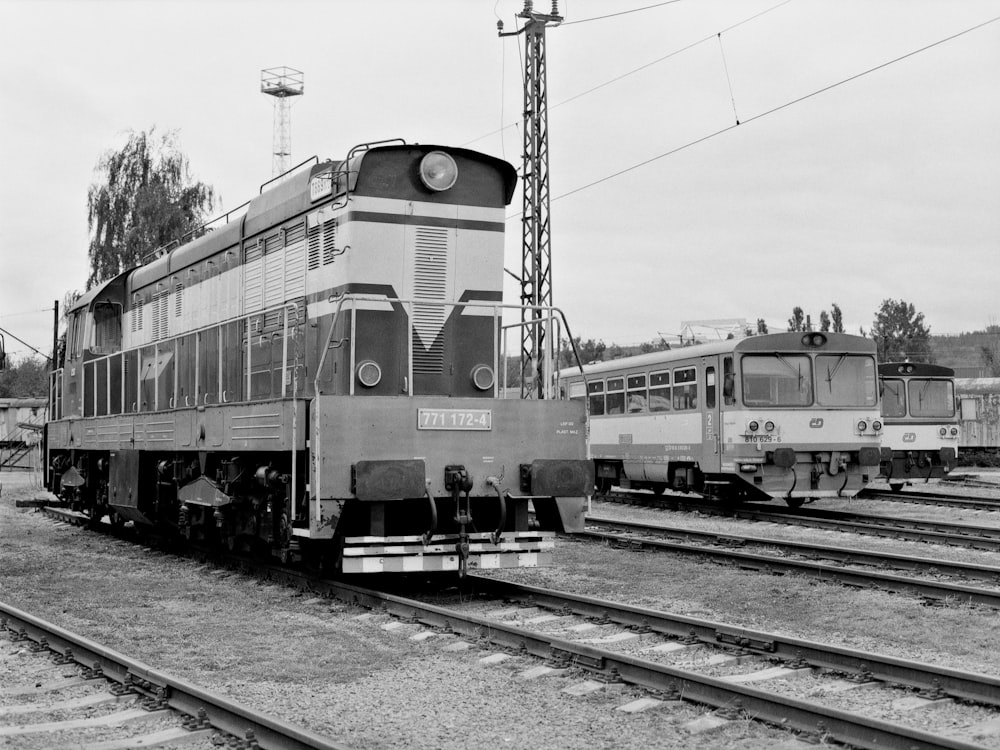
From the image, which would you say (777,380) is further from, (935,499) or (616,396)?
(935,499)

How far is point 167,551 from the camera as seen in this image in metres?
12.7

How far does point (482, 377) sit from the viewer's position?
32.0ft

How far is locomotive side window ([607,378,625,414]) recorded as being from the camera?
20.1 m

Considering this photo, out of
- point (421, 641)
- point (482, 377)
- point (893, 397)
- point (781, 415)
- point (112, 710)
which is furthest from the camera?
point (893, 397)

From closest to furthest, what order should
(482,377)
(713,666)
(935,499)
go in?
(713,666) < (482,377) < (935,499)

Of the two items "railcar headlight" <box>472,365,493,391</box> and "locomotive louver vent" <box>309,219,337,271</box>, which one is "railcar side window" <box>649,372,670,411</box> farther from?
"locomotive louver vent" <box>309,219,337,271</box>

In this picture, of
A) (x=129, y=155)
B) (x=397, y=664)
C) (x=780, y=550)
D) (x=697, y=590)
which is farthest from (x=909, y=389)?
(x=129, y=155)

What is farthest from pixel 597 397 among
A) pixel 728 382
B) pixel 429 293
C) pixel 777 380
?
pixel 429 293

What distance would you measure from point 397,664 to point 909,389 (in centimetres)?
1749

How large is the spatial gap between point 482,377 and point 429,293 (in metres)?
0.89

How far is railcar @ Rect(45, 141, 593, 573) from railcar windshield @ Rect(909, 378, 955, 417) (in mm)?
13993

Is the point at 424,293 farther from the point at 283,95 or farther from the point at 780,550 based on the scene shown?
the point at 283,95

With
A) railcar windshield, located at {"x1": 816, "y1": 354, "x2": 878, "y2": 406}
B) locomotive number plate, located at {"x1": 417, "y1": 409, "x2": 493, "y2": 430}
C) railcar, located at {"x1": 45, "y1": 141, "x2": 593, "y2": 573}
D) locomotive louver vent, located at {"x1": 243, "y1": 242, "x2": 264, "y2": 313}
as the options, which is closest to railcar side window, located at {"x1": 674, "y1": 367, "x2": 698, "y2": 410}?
railcar windshield, located at {"x1": 816, "y1": 354, "x2": 878, "y2": 406}

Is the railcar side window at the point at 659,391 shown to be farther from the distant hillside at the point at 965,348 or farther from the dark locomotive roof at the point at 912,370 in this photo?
the distant hillside at the point at 965,348
